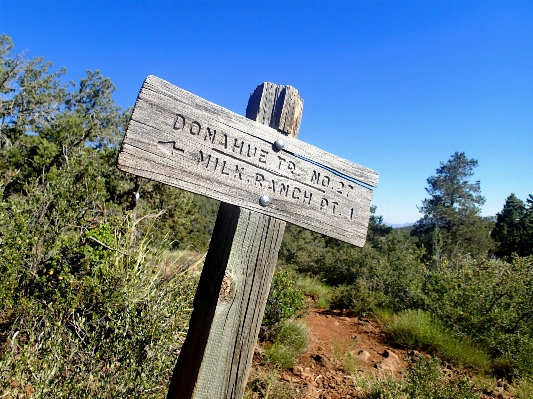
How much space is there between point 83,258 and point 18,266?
1.82 feet

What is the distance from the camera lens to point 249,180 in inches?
42.6

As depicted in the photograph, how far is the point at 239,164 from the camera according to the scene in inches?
42.3

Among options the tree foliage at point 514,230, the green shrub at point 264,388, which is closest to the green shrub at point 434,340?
the green shrub at point 264,388

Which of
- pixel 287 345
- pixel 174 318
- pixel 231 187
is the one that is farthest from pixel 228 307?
pixel 287 345

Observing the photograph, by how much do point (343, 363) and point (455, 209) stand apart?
25.7m

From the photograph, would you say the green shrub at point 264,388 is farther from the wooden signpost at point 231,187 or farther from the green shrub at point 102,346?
the wooden signpost at point 231,187

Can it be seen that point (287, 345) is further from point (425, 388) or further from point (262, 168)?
point (262, 168)

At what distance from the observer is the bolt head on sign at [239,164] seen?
0.95 m

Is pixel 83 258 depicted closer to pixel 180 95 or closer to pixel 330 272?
pixel 180 95

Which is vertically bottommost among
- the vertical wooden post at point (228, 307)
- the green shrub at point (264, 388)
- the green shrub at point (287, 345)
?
the green shrub at point (264, 388)

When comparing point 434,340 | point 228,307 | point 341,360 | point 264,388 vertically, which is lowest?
point 264,388

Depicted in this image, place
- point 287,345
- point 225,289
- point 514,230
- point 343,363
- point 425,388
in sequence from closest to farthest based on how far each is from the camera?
1. point 225,289
2. point 425,388
3. point 343,363
4. point 287,345
5. point 514,230

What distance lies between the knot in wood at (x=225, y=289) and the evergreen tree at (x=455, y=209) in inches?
973

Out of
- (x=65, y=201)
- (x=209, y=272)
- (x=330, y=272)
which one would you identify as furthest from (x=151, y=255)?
(x=330, y=272)
